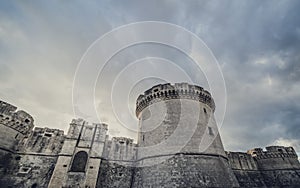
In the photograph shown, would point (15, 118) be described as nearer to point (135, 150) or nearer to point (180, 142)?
point (135, 150)

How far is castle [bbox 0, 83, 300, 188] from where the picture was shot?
12844 mm

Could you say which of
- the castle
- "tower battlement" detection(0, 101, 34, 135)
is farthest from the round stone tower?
"tower battlement" detection(0, 101, 34, 135)

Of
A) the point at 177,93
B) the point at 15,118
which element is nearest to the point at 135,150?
the point at 177,93

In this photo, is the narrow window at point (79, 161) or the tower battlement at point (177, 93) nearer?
the narrow window at point (79, 161)

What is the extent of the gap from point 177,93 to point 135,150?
779 centimetres

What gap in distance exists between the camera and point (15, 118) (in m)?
15.4

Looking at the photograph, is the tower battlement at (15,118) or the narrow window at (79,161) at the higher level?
the tower battlement at (15,118)

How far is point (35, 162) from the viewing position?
47.0 feet

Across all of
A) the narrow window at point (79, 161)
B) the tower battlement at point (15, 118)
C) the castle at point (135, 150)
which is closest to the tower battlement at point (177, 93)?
the castle at point (135, 150)

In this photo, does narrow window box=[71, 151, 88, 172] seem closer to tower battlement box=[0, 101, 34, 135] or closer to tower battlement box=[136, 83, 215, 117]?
tower battlement box=[0, 101, 34, 135]

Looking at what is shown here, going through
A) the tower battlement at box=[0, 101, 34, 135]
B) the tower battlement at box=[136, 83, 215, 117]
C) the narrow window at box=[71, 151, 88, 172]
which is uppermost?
the tower battlement at box=[136, 83, 215, 117]

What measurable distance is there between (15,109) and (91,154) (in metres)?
8.95

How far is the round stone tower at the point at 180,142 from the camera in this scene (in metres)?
12.3

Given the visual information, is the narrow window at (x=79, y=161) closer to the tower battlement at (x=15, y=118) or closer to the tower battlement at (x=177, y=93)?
the tower battlement at (x=15, y=118)
